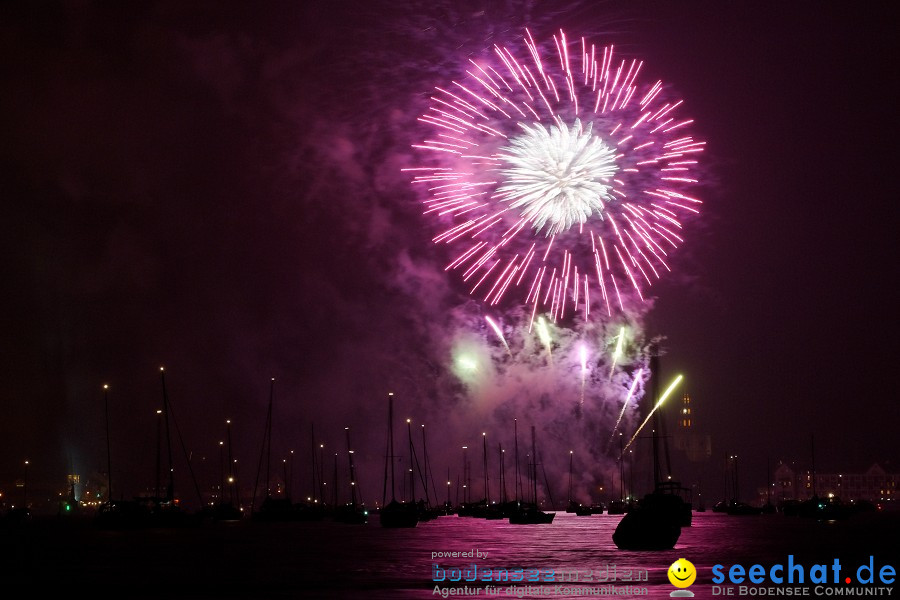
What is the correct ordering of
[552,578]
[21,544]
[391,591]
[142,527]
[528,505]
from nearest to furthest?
[391,591], [552,578], [21,544], [142,527], [528,505]

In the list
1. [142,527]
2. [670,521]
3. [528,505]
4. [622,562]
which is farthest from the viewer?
[528,505]

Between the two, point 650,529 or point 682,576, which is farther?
point 650,529

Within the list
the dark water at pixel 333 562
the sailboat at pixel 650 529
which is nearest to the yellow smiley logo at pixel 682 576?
the dark water at pixel 333 562

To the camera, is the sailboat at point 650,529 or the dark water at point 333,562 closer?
the dark water at point 333,562

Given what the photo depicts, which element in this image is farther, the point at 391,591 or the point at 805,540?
the point at 805,540

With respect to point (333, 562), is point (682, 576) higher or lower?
higher

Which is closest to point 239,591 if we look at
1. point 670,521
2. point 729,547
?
point 670,521

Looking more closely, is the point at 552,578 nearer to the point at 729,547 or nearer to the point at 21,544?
the point at 729,547

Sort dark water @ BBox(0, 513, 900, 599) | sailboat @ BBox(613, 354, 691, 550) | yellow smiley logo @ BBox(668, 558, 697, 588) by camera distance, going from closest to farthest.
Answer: yellow smiley logo @ BBox(668, 558, 697, 588) → dark water @ BBox(0, 513, 900, 599) → sailboat @ BBox(613, 354, 691, 550)

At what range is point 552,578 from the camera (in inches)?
1582

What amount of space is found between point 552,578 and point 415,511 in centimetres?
7702

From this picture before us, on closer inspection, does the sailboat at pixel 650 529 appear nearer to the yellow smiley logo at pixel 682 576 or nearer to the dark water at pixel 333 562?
the dark water at pixel 333 562

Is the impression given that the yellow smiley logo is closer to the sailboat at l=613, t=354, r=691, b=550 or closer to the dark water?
the dark water

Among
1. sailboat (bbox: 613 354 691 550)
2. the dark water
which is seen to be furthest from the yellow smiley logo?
sailboat (bbox: 613 354 691 550)
